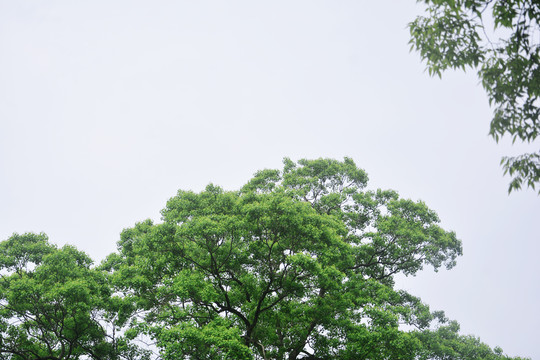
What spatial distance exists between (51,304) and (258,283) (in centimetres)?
875

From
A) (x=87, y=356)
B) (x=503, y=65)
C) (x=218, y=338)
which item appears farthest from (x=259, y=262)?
(x=503, y=65)

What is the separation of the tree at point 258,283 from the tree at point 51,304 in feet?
4.22

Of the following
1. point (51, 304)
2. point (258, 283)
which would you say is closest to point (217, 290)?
point (258, 283)

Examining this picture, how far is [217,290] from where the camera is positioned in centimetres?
1775

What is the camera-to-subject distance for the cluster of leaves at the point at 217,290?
55.0ft

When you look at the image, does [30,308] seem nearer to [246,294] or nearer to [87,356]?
[87,356]

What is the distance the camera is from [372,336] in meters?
16.7

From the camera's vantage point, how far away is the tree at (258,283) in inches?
647

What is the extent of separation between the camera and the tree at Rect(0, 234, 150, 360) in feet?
56.5

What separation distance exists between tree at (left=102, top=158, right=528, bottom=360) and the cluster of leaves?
6 centimetres

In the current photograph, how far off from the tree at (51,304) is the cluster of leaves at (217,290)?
0.17ft

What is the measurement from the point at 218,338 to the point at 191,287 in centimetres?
254

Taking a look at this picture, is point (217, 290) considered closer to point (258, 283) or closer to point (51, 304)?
point (258, 283)

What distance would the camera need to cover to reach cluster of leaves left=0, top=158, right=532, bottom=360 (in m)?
16.8
